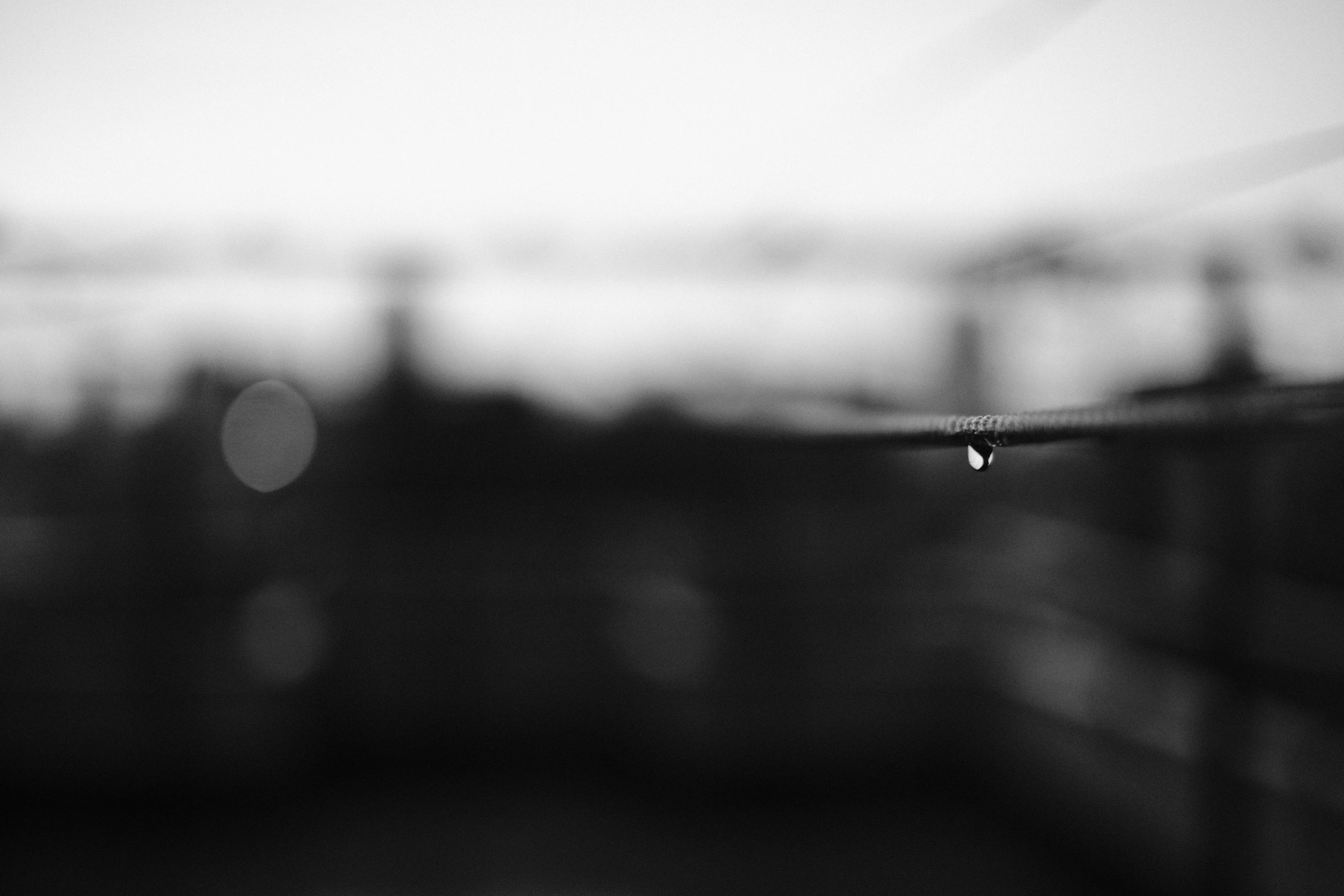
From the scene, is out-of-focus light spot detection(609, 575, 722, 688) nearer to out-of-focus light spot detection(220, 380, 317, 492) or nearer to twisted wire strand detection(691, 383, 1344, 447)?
out-of-focus light spot detection(220, 380, 317, 492)

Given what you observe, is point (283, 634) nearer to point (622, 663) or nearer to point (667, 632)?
point (622, 663)

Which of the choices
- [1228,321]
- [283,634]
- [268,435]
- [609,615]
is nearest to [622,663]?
[609,615]

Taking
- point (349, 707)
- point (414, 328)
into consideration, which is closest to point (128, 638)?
point (349, 707)

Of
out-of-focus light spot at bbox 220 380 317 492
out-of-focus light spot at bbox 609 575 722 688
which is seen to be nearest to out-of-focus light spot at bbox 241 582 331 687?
out-of-focus light spot at bbox 220 380 317 492

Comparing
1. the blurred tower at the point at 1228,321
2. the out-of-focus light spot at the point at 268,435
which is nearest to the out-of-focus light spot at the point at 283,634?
the out-of-focus light spot at the point at 268,435

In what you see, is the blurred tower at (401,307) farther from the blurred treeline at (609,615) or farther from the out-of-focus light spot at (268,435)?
the out-of-focus light spot at (268,435)
